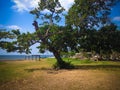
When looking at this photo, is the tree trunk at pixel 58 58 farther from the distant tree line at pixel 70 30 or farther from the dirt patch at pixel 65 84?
the dirt patch at pixel 65 84

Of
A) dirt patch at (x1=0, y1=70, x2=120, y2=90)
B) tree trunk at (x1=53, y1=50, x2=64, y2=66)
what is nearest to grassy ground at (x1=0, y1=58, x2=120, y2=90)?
dirt patch at (x1=0, y1=70, x2=120, y2=90)

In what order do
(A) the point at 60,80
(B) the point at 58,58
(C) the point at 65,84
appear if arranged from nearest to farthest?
(C) the point at 65,84 < (A) the point at 60,80 < (B) the point at 58,58

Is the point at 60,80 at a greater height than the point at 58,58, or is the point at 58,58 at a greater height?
the point at 58,58

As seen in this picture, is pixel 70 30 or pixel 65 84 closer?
pixel 65 84

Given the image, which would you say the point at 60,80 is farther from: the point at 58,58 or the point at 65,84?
the point at 58,58

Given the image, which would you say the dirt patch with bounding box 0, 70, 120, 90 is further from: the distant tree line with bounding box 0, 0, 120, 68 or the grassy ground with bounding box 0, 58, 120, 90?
the distant tree line with bounding box 0, 0, 120, 68

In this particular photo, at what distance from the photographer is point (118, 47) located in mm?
26938

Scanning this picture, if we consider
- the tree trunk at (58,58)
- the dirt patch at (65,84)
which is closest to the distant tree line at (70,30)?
the tree trunk at (58,58)

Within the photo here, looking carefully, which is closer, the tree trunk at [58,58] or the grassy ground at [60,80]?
the grassy ground at [60,80]

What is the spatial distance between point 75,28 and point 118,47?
834 centimetres

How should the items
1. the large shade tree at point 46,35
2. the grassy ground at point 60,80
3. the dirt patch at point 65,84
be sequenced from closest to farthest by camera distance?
the dirt patch at point 65,84 < the grassy ground at point 60,80 < the large shade tree at point 46,35

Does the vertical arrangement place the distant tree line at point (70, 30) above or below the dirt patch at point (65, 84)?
above

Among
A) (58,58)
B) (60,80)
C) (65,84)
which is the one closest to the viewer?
(65,84)

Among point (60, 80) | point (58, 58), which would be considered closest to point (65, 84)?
point (60, 80)
